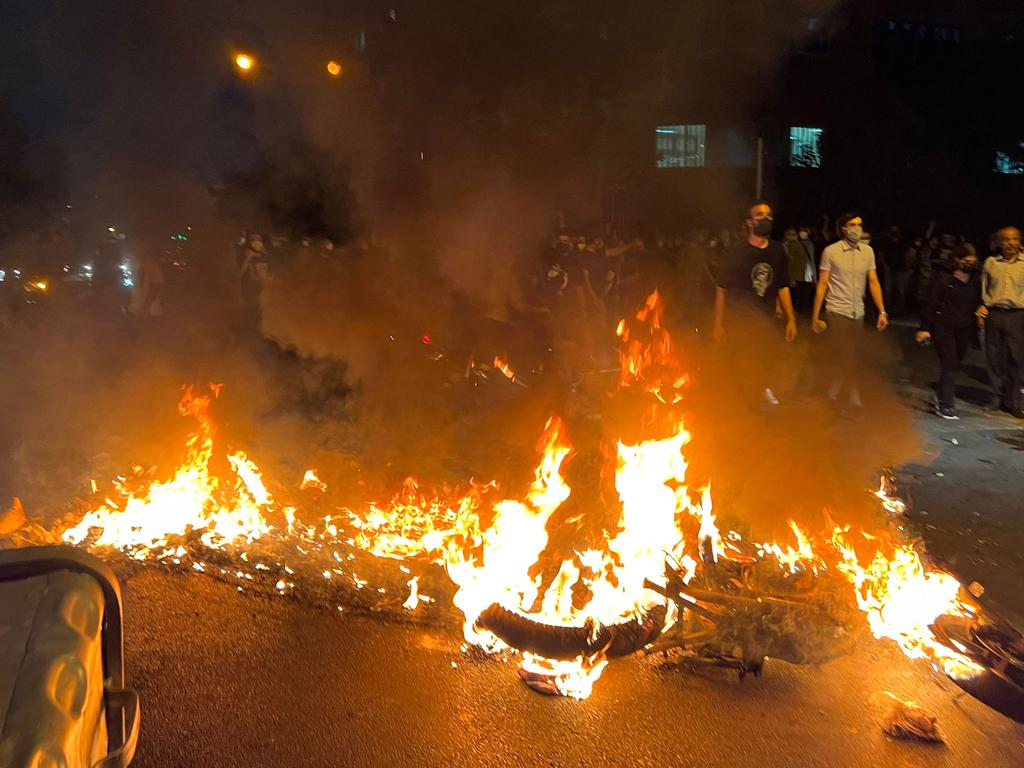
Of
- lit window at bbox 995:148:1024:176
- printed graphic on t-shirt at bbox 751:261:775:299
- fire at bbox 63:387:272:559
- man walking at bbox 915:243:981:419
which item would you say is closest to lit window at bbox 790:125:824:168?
lit window at bbox 995:148:1024:176

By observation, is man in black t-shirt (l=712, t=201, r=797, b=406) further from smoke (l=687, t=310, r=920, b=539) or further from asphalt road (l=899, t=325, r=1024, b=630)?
asphalt road (l=899, t=325, r=1024, b=630)

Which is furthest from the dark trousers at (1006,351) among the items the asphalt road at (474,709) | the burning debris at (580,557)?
the asphalt road at (474,709)

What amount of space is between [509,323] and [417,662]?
3689 mm

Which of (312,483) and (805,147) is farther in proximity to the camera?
(805,147)

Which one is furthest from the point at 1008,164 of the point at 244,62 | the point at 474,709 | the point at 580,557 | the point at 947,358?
the point at 474,709

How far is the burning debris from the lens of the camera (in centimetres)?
296

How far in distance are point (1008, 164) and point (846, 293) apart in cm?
1479

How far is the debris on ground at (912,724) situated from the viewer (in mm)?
2547

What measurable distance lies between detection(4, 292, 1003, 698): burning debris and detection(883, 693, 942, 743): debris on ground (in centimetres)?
33

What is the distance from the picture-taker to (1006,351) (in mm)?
6832

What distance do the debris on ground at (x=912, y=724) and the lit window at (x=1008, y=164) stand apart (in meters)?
18.4

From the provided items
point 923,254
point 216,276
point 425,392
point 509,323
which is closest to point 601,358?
point 509,323

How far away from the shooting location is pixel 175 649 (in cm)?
309

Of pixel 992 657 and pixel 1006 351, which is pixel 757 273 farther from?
pixel 992 657
